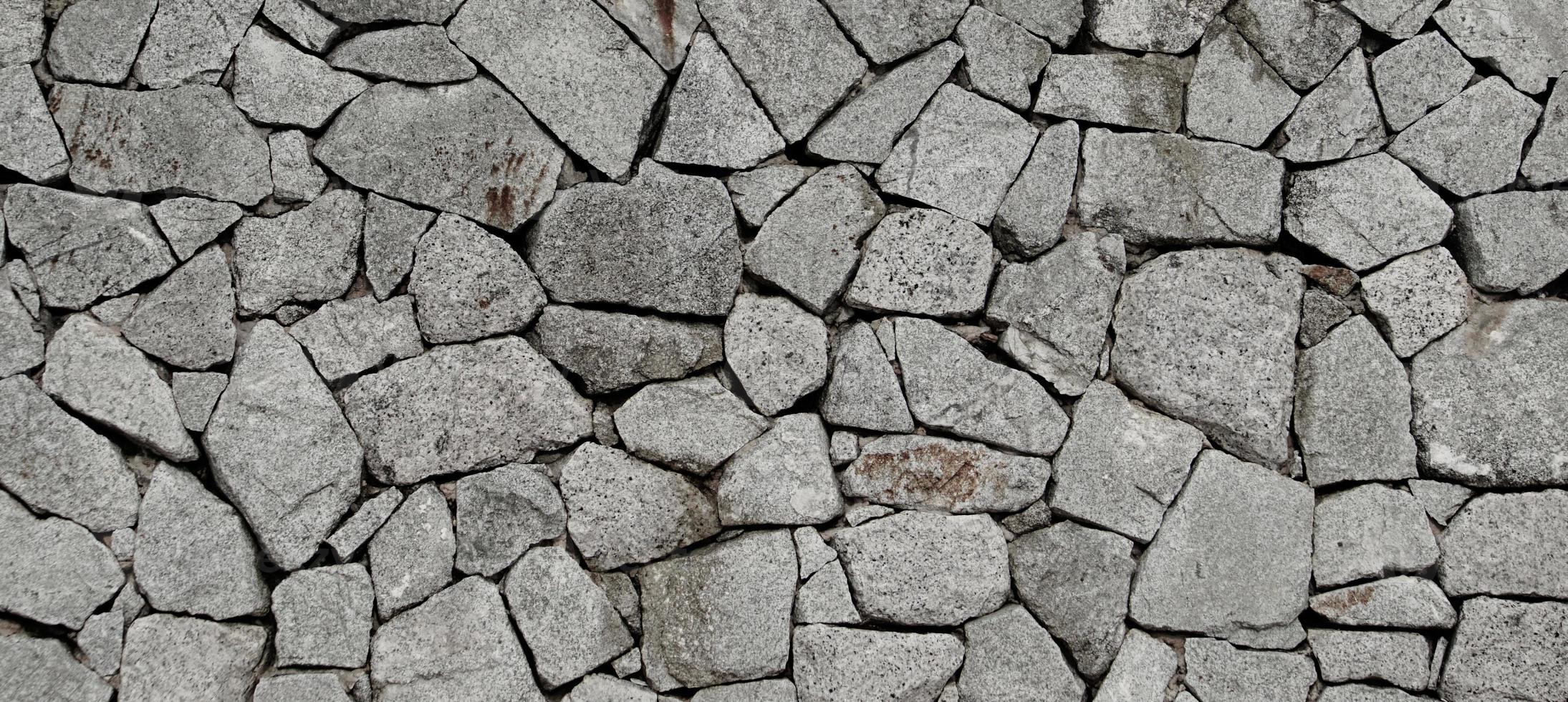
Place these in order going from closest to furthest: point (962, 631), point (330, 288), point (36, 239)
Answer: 1. point (36, 239)
2. point (330, 288)
3. point (962, 631)

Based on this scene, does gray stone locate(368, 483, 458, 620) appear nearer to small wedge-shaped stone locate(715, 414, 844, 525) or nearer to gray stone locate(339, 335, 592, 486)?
gray stone locate(339, 335, 592, 486)

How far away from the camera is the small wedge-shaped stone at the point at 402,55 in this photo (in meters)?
2.15

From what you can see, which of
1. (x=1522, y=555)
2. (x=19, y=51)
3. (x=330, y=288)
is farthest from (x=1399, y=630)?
(x=19, y=51)

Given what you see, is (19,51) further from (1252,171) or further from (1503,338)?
(1503,338)

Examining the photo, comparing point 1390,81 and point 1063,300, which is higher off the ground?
point 1390,81

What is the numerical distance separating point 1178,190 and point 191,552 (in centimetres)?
236

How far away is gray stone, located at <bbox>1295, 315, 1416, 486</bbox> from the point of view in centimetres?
241

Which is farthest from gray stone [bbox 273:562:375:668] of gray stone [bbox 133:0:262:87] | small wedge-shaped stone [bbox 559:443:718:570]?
gray stone [bbox 133:0:262:87]

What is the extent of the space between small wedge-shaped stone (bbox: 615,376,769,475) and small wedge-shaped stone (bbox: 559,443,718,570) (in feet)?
0.17

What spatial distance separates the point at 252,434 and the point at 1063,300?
1.83m

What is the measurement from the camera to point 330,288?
7.04 ft

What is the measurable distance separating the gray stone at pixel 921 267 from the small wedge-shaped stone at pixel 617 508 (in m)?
0.63

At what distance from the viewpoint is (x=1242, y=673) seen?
2.38 metres

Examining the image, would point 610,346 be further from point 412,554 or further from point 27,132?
point 27,132
